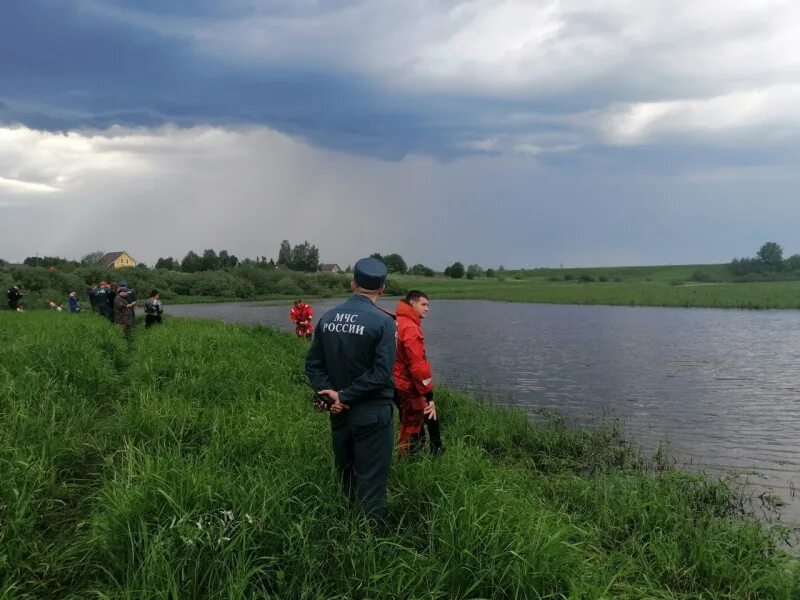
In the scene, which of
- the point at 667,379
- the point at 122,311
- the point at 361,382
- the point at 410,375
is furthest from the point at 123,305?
the point at 667,379

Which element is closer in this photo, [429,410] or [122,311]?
[429,410]

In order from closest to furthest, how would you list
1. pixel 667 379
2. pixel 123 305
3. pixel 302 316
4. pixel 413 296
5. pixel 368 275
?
pixel 368 275, pixel 413 296, pixel 667 379, pixel 123 305, pixel 302 316

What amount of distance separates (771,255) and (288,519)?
160 meters

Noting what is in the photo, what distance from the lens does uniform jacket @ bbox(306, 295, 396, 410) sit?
4.55 meters

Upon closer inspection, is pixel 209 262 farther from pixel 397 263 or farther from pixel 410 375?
pixel 410 375

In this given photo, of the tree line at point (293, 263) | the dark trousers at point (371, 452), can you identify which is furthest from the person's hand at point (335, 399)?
the tree line at point (293, 263)

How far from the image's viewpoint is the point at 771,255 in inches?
5359

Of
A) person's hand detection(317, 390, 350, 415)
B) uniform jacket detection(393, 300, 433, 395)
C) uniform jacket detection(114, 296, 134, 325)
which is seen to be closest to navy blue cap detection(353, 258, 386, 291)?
person's hand detection(317, 390, 350, 415)

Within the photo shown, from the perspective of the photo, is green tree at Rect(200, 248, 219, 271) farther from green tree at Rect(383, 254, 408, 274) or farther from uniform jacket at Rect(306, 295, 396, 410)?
uniform jacket at Rect(306, 295, 396, 410)

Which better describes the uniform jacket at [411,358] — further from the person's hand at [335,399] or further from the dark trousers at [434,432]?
the person's hand at [335,399]

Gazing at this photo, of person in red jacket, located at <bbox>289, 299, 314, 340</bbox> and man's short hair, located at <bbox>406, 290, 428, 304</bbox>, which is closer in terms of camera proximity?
man's short hair, located at <bbox>406, 290, 428, 304</bbox>

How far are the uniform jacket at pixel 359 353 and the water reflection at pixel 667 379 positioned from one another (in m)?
6.22

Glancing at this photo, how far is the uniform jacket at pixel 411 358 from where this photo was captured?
618 centimetres

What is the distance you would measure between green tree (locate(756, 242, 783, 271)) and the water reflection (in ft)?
369
